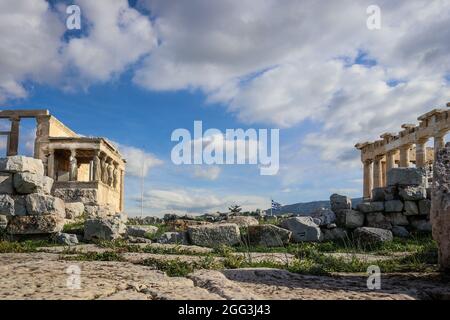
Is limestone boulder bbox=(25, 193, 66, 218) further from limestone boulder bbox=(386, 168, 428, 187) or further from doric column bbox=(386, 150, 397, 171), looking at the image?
doric column bbox=(386, 150, 397, 171)

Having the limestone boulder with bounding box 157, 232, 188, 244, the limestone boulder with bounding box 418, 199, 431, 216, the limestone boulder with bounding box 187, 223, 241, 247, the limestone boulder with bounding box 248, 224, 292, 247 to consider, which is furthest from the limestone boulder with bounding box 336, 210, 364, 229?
the limestone boulder with bounding box 157, 232, 188, 244

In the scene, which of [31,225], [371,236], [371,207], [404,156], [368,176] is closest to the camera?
[31,225]

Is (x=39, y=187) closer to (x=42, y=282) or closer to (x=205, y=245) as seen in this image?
(x=205, y=245)

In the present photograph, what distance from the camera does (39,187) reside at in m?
12.4

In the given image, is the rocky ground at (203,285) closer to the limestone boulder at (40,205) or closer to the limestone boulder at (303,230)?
the limestone boulder at (40,205)

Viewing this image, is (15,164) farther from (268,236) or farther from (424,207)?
(424,207)

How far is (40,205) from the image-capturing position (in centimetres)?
1217

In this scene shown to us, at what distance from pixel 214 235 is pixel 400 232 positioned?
597cm

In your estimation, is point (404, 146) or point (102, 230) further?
point (404, 146)

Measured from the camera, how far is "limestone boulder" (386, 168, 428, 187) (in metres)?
14.9

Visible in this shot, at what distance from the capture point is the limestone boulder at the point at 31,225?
12.0 meters

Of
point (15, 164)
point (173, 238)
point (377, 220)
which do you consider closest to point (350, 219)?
point (377, 220)

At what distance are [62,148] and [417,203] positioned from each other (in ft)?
100
